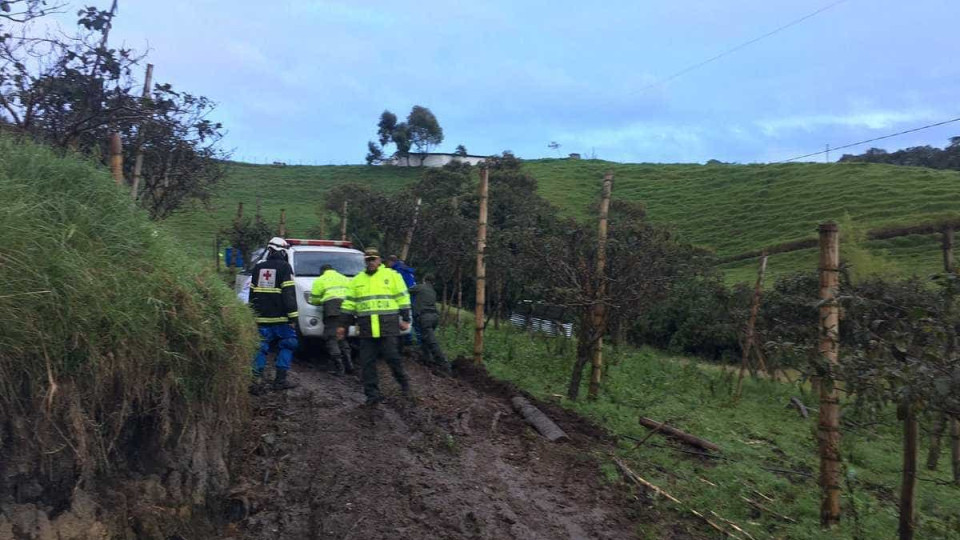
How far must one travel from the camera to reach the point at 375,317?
8195 mm

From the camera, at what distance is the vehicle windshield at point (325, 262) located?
11837 mm

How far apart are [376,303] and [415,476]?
2.38m

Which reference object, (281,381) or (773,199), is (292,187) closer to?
(773,199)

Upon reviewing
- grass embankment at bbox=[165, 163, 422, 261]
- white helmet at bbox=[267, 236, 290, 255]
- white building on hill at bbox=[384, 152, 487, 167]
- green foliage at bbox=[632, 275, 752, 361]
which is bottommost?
green foliage at bbox=[632, 275, 752, 361]

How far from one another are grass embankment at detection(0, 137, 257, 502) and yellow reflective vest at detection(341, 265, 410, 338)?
2.09 metres

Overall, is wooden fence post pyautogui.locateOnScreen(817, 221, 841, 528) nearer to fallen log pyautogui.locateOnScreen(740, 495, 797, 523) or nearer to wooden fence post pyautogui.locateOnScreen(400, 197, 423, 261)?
fallen log pyautogui.locateOnScreen(740, 495, 797, 523)

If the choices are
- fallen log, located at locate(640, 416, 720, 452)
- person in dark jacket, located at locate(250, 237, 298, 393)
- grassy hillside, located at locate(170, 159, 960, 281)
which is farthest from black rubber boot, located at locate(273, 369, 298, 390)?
grassy hillside, located at locate(170, 159, 960, 281)

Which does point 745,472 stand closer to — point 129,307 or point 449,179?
point 129,307

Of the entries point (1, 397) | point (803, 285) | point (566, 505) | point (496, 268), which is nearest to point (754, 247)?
point (803, 285)

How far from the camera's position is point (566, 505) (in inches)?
251

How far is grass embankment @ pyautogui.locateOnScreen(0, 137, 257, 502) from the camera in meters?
4.36

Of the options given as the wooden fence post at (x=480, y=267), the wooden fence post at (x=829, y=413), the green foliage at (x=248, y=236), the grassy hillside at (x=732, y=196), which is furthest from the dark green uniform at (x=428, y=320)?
the grassy hillside at (x=732, y=196)

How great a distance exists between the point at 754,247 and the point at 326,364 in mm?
37064

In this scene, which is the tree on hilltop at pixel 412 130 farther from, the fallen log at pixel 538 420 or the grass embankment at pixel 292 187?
the fallen log at pixel 538 420
